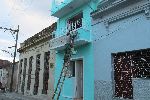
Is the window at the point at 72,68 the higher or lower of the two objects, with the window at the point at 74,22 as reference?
lower

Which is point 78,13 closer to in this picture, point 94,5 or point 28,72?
point 94,5

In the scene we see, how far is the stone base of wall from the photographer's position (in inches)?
502

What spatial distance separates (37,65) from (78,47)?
25.3 ft

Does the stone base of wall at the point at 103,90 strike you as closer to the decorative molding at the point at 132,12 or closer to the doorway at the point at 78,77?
the doorway at the point at 78,77

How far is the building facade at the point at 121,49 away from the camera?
1115 centimetres

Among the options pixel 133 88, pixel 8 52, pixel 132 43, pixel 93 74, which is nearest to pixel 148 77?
pixel 133 88

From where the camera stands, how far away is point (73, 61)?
16.4 meters

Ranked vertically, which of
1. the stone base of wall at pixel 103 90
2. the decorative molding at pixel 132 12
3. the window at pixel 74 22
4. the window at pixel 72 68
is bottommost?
the stone base of wall at pixel 103 90

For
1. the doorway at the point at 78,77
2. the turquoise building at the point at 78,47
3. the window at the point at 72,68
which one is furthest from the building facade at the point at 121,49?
the window at the point at 72,68

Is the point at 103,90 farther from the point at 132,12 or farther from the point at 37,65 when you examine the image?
the point at 37,65

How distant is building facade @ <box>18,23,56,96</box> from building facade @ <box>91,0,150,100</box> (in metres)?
6.13

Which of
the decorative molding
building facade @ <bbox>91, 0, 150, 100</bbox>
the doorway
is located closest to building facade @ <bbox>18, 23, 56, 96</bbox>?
the doorway

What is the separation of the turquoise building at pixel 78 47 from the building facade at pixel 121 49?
1.93 ft

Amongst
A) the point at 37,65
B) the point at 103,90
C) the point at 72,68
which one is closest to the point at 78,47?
the point at 72,68
